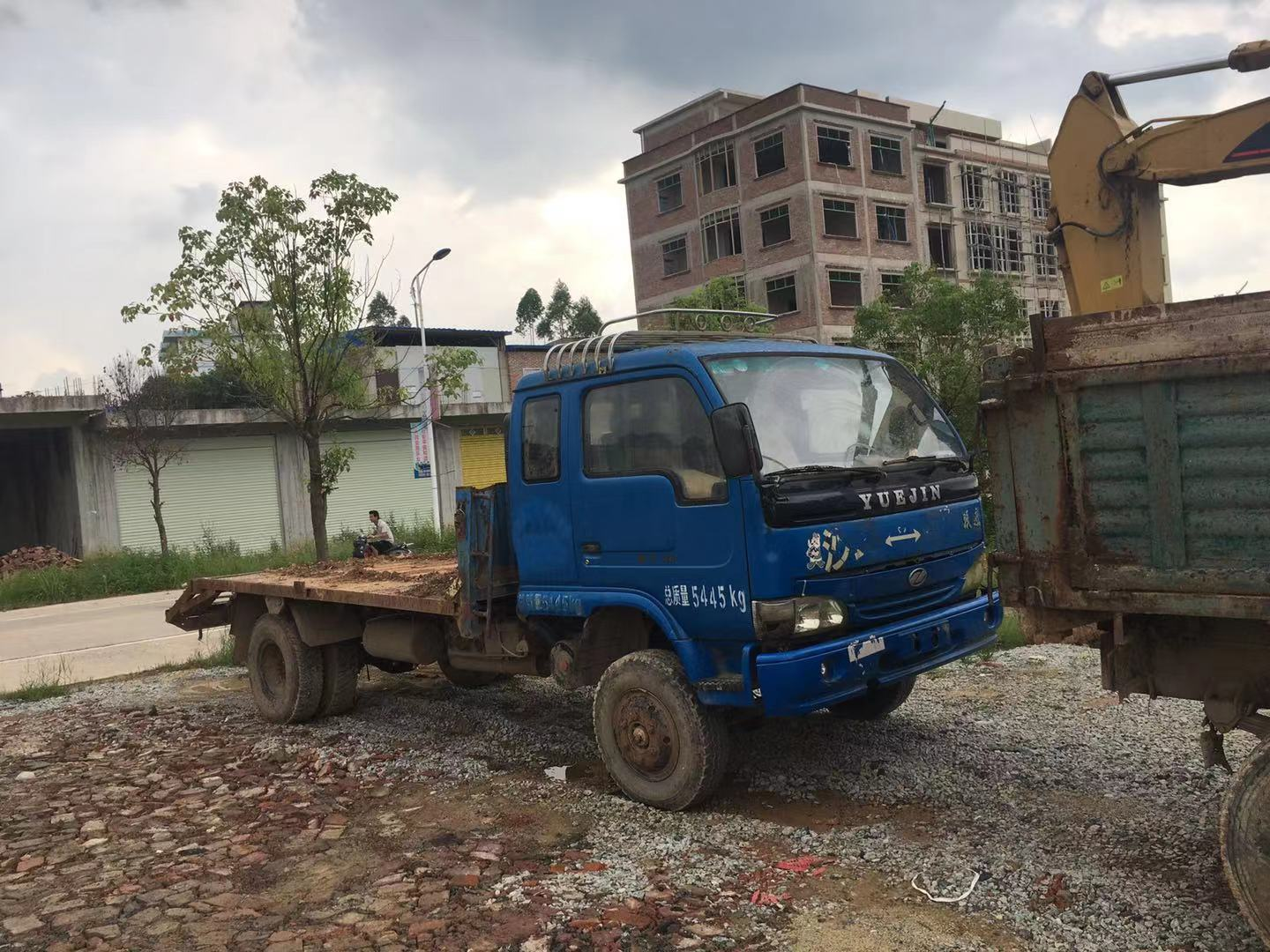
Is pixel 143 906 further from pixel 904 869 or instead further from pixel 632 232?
pixel 632 232

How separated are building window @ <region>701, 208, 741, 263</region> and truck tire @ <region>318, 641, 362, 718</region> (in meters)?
35.6

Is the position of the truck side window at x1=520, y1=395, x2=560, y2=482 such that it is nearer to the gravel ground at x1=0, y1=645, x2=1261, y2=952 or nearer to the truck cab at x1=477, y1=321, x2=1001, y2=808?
the truck cab at x1=477, y1=321, x2=1001, y2=808

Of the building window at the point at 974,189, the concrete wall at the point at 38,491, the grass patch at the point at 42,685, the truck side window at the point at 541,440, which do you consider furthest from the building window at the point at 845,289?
the truck side window at the point at 541,440

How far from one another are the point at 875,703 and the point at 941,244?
40.5 metres

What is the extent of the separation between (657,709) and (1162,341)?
3.00 meters

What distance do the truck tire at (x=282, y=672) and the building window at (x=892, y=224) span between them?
120ft

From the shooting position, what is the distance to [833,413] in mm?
5422

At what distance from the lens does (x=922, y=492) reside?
5.29 meters

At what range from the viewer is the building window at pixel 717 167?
41.3 meters

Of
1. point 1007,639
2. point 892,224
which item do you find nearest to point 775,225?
point 892,224

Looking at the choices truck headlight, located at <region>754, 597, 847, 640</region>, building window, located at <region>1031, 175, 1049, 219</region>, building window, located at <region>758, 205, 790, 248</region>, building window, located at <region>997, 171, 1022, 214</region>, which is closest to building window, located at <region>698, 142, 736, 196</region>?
building window, located at <region>758, 205, 790, 248</region>

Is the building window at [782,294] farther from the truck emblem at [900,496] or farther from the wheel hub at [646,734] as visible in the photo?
the wheel hub at [646,734]

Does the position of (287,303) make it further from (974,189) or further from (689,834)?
(974,189)

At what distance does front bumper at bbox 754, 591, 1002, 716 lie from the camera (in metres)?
4.76
